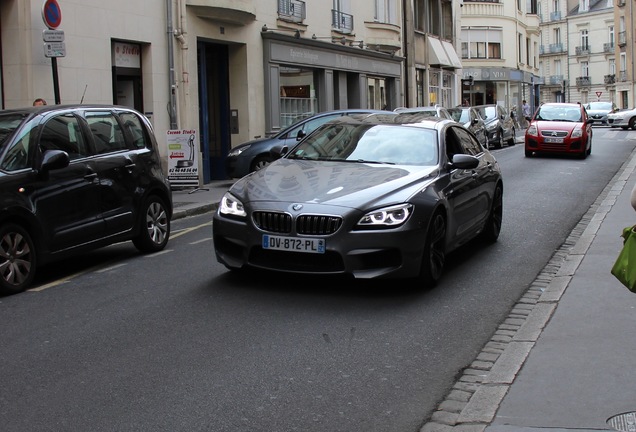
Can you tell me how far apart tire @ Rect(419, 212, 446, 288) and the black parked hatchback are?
3654mm

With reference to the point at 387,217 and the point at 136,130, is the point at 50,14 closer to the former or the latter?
the point at 136,130

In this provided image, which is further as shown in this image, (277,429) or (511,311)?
(511,311)

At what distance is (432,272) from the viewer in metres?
8.06

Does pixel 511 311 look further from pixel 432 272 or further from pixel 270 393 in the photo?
pixel 270 393

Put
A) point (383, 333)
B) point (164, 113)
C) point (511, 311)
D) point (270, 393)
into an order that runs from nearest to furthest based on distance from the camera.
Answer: point (270, 393), point (383, 333), point (511, 311), point (164, 113)

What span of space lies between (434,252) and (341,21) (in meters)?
23.1

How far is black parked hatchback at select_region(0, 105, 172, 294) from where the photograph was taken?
834 cm

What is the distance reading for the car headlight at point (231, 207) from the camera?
26.2 feet

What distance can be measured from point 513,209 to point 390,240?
7.25 meters

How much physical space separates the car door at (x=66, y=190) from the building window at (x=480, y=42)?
179 feet

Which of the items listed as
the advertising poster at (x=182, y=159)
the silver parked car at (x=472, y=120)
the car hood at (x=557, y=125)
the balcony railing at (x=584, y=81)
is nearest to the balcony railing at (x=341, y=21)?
the silver parked car at (x=472, y=120)

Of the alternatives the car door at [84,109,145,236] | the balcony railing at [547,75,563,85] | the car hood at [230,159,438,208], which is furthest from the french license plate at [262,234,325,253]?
the balcony railing at [547,75,563,85]

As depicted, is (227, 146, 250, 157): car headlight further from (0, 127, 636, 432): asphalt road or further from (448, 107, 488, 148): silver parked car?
(448, 107, 488, 148): silver parked car

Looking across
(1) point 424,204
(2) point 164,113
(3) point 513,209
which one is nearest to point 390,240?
(1) point 424,204
